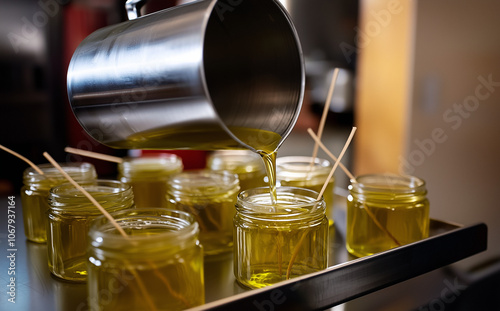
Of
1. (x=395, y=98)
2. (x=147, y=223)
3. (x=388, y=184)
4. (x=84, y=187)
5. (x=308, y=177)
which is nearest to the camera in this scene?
(x=147, y=223)

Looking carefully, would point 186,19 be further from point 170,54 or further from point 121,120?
point 121,120

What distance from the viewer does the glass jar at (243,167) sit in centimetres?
131

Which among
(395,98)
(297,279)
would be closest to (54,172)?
(297,279)

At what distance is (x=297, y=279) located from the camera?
69cm

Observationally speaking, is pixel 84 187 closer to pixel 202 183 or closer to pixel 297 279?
pixel 202 183

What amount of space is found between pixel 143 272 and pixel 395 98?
2.05m

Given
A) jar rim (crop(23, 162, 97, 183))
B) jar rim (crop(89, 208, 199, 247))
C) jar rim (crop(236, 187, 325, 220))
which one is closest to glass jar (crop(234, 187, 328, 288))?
jar rim (crop(236, 187, 325, 220))

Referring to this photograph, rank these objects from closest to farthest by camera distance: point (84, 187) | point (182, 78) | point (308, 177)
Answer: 1. point (182, 78)
2. point (84, 187)
3. point (308, 177)

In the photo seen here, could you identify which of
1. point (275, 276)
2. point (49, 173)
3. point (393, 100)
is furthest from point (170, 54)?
point (393, 100)

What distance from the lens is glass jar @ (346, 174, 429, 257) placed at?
3.13 ft

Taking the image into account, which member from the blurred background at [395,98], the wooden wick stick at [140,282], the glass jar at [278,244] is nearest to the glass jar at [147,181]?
the glass jar at [278,244]

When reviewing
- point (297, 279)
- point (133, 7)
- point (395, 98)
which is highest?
point (133, 7)

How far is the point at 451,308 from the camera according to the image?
3.39ft

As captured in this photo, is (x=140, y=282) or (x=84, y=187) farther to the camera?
(x=84, y=187)
